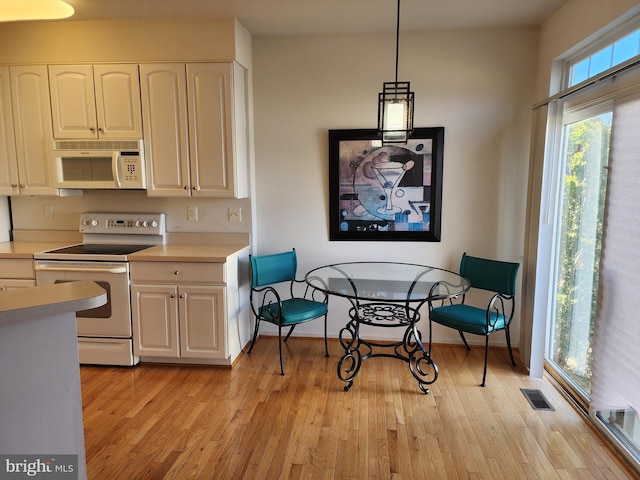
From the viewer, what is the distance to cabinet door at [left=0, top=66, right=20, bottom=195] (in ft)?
10.5

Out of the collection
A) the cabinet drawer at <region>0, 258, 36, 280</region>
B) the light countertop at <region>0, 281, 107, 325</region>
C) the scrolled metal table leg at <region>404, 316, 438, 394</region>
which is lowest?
the scrolled metal table leg at <region>404, 316, 438, 394</region>

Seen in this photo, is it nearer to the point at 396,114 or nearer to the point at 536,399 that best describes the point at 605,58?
the point at 396,114

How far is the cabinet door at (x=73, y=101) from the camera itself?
3133 millimetres

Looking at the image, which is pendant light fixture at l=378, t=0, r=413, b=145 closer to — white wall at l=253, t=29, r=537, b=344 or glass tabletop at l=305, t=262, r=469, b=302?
glass tabletop at l=305, t=262, r=469, b=302

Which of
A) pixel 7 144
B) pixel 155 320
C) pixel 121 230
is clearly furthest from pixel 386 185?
pixel 7 144

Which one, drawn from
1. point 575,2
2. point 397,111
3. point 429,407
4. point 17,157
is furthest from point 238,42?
point 429,407

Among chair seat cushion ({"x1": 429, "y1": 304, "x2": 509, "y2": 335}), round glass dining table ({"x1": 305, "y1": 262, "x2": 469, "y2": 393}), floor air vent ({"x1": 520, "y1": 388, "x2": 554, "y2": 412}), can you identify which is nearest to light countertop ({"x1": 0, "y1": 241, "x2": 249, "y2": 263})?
round glass dining table ({"x1": 305, "y1": 262, "x2": 469, "y2": 393})

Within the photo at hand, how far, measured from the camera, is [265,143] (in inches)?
140

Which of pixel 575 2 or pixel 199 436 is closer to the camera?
pixel 199 436

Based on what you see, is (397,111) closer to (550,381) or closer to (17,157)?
(550,381)

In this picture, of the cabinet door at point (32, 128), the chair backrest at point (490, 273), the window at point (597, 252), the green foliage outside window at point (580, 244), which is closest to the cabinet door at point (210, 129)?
the cabinet door at point (32, 128)

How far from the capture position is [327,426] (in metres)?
2.39

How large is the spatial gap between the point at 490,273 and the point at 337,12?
2.23 metres

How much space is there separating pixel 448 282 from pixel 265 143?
189cm
